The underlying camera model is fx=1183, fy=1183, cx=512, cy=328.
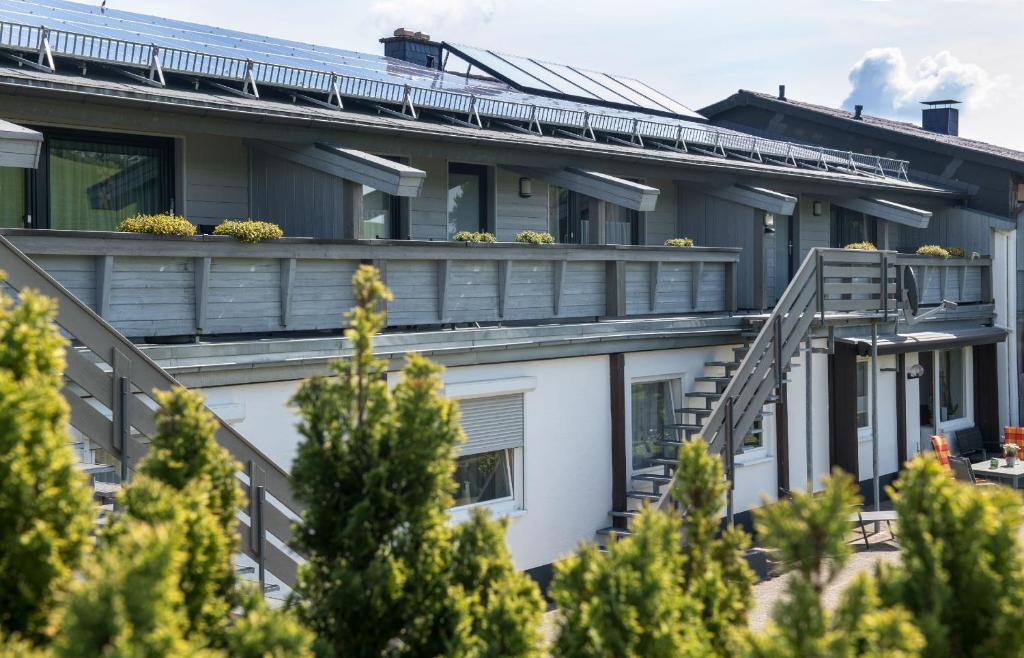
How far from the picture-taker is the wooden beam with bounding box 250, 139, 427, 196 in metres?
12.3

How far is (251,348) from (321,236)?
268cm

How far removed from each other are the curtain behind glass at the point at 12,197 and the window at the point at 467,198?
6.04 m

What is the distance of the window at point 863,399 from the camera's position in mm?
20812

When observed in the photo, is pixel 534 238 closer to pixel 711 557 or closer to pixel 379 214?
pixel 379 214

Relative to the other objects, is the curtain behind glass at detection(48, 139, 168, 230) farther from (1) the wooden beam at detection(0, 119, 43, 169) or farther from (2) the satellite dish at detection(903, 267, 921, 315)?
(2) the satellite dish at detection(903, 267, 921, 315)

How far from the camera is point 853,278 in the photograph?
17312 millimetres

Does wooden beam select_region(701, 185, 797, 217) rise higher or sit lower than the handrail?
higher

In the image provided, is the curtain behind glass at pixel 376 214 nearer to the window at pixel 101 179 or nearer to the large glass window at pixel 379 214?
the large glass window at pixel 379 214

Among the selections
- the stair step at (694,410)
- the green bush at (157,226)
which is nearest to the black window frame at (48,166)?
the green bush at (157,226)

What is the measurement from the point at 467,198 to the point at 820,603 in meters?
13.0

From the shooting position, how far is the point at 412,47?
22.0m

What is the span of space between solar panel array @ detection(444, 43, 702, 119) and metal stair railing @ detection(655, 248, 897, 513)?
659cm

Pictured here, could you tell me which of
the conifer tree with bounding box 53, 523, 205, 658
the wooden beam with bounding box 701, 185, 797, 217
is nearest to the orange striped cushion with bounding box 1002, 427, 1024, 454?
the wooden beam with bounding box 701, 185, 797, 217

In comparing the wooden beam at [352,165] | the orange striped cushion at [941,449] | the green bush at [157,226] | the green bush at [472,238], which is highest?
the wooden beam at [352,165]
